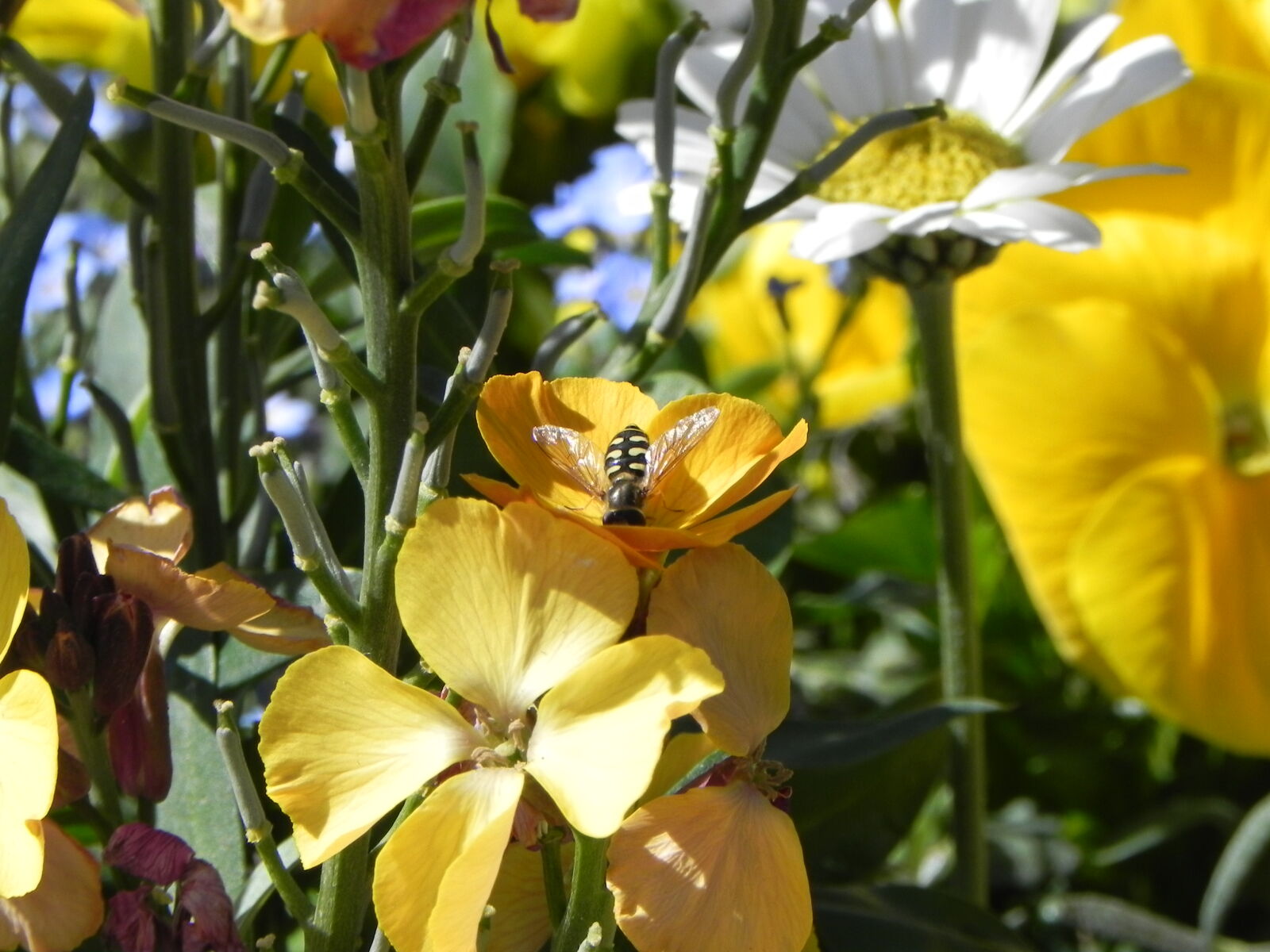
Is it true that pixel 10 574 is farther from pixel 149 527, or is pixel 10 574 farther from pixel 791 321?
pixel 791 321

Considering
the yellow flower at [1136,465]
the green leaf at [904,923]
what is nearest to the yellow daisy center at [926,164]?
the yellow flower at [1136,465]

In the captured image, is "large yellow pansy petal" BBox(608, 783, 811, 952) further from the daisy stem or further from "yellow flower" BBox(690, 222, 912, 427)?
"yellow flower" BBox(690, 222, 912, 427)

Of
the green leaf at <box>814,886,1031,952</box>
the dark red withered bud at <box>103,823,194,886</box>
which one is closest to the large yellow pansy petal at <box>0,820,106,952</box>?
the dark red withered bud at <box>103,823,194,886</box>

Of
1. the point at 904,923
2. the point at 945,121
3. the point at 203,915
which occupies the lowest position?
the point at 904,923

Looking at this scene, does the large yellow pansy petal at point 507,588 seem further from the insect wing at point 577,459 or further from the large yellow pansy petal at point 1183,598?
the large yellow pansy petal at point 1183,598

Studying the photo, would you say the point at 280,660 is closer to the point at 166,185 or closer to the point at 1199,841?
the point at 166,185

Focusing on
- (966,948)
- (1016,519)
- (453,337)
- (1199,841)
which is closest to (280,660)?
(453,337)

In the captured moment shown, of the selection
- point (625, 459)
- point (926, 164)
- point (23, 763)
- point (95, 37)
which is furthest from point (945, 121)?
point (95, 37)
